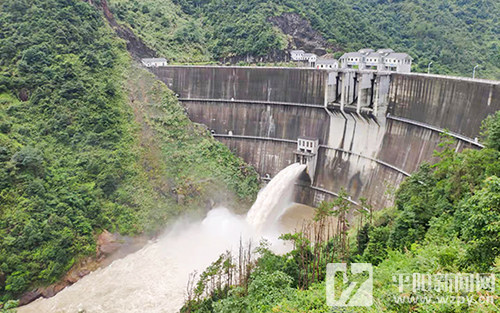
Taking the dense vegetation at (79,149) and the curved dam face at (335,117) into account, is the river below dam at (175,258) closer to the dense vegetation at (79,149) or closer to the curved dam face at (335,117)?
the dense vegetation at (79,149)

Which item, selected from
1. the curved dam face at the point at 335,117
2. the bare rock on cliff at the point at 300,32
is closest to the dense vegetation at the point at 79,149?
the curved dam face at the point at 335,117

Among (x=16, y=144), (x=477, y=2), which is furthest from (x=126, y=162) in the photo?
(x=477, y=2)

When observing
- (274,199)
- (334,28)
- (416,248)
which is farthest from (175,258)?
(334,28)

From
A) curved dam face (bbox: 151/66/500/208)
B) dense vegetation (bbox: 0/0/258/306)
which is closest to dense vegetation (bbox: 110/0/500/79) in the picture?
dense vegetation (bbox: 0/0/258/306)

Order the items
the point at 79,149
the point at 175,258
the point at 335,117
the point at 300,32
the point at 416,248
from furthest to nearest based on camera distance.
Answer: the point at 300,32 → the point at 335,117 → the point at 79,149 → the point at 175,258 → the point at 416,248

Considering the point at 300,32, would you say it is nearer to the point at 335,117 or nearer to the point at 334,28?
the point at 334,28

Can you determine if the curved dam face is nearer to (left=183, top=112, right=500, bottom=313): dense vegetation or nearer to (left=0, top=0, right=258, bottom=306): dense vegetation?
(left=0, top=0, right=258, bottom=306): dense vegetation
